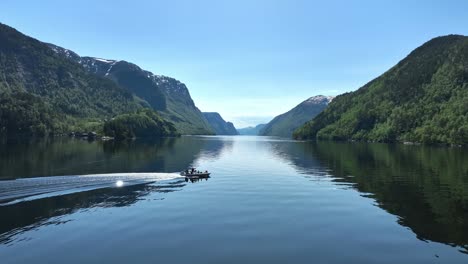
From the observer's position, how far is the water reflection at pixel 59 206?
45688mm

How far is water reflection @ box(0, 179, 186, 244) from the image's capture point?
150ft

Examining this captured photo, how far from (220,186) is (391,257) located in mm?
49600

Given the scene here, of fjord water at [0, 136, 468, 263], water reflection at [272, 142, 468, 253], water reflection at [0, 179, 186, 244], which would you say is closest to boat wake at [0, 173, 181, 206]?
fjord water at [0, 136, 468, 263]

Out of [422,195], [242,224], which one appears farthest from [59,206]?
[422,195]

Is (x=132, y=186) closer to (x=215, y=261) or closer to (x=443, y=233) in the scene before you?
(x=215, y=261)

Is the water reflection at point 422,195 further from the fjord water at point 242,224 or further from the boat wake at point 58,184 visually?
the boat wake at point 58,184

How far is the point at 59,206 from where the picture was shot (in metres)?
57.8

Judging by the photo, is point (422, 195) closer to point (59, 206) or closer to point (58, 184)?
point (59, 206)

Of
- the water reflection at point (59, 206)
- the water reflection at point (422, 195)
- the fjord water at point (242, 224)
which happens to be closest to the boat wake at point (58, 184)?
the fjord water at point (242, 224)

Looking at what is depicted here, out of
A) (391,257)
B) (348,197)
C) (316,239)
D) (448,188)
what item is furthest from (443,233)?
(448,188)

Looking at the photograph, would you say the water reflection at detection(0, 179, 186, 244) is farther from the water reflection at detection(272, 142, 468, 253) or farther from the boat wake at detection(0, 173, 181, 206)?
the water reflection at detection(272, 142, 468, 253)

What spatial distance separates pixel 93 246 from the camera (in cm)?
3866

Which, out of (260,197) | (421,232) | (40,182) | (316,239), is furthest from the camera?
(40,182)

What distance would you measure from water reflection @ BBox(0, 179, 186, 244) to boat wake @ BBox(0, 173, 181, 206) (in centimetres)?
318
